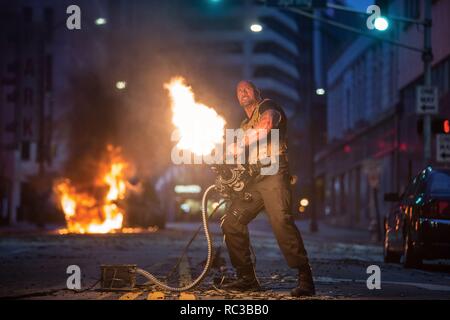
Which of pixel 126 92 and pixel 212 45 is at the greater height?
pixel 212 45

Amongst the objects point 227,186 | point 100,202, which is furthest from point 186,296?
point 100,202

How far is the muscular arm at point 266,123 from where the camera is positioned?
9.09 metres

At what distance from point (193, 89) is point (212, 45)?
117529mm

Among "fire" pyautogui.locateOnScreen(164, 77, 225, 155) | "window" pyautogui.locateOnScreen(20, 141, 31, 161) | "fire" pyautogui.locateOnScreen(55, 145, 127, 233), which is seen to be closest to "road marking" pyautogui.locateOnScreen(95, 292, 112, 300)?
"fire" pyautogui.locateOnScreen(164, 77, 225, 155)

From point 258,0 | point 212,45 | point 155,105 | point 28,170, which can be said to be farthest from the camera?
point 212,45

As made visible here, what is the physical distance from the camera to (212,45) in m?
134

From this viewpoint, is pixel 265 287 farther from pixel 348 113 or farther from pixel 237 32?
pixel 237 32

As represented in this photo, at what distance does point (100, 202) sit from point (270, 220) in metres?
36.9

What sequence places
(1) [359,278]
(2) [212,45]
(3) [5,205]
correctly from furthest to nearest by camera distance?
1. (2) [212,45]
2. (3) [5,205]
3. (1) [359,278]

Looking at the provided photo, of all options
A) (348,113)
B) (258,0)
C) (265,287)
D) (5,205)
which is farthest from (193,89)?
(348,113)

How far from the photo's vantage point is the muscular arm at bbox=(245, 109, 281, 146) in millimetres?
9086

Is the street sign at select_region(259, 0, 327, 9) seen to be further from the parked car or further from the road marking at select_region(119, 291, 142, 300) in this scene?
the road marking at select_region(119, 291, 142, 300)

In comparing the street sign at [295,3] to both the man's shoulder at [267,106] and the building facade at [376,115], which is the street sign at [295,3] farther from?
the man's shoulder at [267,106]

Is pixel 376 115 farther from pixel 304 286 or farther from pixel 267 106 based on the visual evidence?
pixel 304 286
